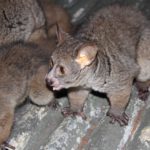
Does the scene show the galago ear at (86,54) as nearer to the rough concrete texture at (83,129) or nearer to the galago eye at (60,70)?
the galago eye at (60,70)

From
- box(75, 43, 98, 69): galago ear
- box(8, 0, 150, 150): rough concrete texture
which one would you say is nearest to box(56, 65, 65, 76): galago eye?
box(75, 43, 98, 69): galago ear

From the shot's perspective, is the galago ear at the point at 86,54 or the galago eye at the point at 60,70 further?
the galago eye at the point at 60,70

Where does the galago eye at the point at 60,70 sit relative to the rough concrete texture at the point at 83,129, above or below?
above

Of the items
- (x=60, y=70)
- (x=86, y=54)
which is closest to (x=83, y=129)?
(x=60, y=70)

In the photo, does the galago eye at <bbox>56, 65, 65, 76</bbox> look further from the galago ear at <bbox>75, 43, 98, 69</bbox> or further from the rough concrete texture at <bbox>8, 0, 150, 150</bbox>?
the rough concrete texture at <bbox>8, 0, 150, 150</bbox>

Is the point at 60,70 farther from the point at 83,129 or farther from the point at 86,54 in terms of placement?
the point at 83,129

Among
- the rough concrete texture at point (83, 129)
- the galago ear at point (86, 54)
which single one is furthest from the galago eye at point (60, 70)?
the rough concrete texture at point (83, 129)
